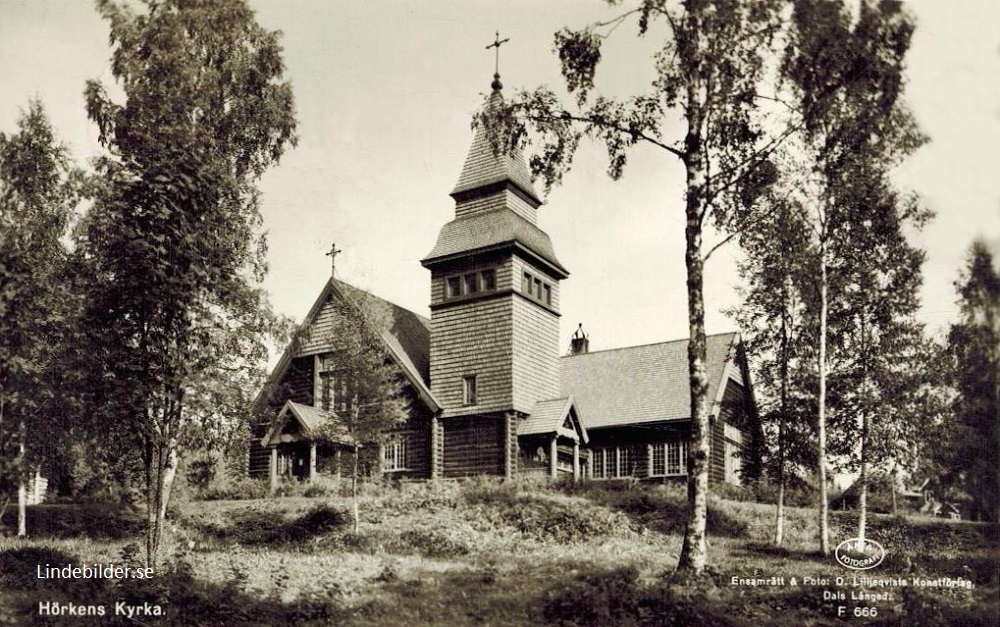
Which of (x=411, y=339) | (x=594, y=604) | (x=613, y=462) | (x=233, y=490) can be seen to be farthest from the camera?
(x=613, y=462)

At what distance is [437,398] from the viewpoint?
37.6m

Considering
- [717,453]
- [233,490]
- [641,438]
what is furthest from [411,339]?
[717,453]

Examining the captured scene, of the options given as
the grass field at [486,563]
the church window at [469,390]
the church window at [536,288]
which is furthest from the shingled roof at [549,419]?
the church window at [536,288]

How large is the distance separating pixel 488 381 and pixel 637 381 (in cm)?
976

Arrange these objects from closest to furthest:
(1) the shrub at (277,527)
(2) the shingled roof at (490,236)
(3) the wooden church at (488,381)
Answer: (1) the shrub at (277,527)
(3) the wooden church at (488,381)
(2) the shingled roof at (490,236)

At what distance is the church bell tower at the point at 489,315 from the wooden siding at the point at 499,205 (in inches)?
1.6

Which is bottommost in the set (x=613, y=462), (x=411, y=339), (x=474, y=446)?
(x=613, y=462)

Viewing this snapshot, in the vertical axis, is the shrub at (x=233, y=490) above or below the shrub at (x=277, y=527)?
above

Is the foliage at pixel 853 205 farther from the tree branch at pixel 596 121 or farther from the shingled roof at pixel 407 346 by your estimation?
the shingled roof at pixel 407 346

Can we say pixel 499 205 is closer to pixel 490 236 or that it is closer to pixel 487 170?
pixel 490 236

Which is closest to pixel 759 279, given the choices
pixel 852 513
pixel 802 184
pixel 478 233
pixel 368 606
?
pixel 802 184

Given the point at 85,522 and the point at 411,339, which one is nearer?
the point at 85,522

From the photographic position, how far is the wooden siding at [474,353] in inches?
1432

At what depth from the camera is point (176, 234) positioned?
1767 cm
